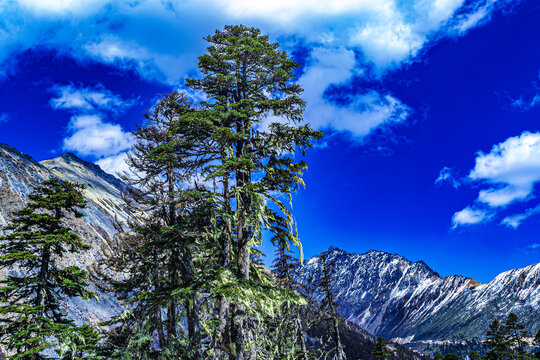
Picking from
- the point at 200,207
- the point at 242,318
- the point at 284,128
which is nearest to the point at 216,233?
the point at 200,207

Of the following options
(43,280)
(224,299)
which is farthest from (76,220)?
(224,299)

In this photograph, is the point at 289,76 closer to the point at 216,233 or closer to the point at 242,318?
the point at 216,233

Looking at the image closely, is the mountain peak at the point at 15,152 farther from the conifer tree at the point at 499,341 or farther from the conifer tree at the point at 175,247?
the conifer tree at the point at 499,341

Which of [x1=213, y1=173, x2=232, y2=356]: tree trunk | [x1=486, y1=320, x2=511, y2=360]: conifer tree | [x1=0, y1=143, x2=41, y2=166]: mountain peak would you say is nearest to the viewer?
[x1=213, y1=173, x2=232, y2=356]: tree trunk

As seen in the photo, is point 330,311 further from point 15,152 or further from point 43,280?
point 15,152

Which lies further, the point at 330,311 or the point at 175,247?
the point at 330,311

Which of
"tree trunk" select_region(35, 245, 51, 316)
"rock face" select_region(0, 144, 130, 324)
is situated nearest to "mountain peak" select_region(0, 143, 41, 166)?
"rock face" select_region(0, 144, 130, 324)

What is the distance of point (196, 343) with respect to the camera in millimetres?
11742

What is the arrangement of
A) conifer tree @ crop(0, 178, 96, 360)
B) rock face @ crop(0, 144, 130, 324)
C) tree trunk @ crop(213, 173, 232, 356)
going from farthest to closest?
rock face @ crop(0, 144, 130, 324), conifer tree @ crop(0, 178, 96, 360), tree trunk @ crop(213, 173, 232, 356)

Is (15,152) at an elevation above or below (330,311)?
above

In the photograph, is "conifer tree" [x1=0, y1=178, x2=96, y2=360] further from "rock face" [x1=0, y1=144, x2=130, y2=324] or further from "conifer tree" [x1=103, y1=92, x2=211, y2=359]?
"rock face" [x1=0, y1=144, x2=130, y2=324]

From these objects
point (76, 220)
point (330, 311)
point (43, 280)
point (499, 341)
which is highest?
point (76, 220)

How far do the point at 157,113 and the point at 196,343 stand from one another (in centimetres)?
1119

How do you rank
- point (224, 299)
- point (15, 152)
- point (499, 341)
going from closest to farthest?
point (224, 299), point (499, 341), point (15, 152)
